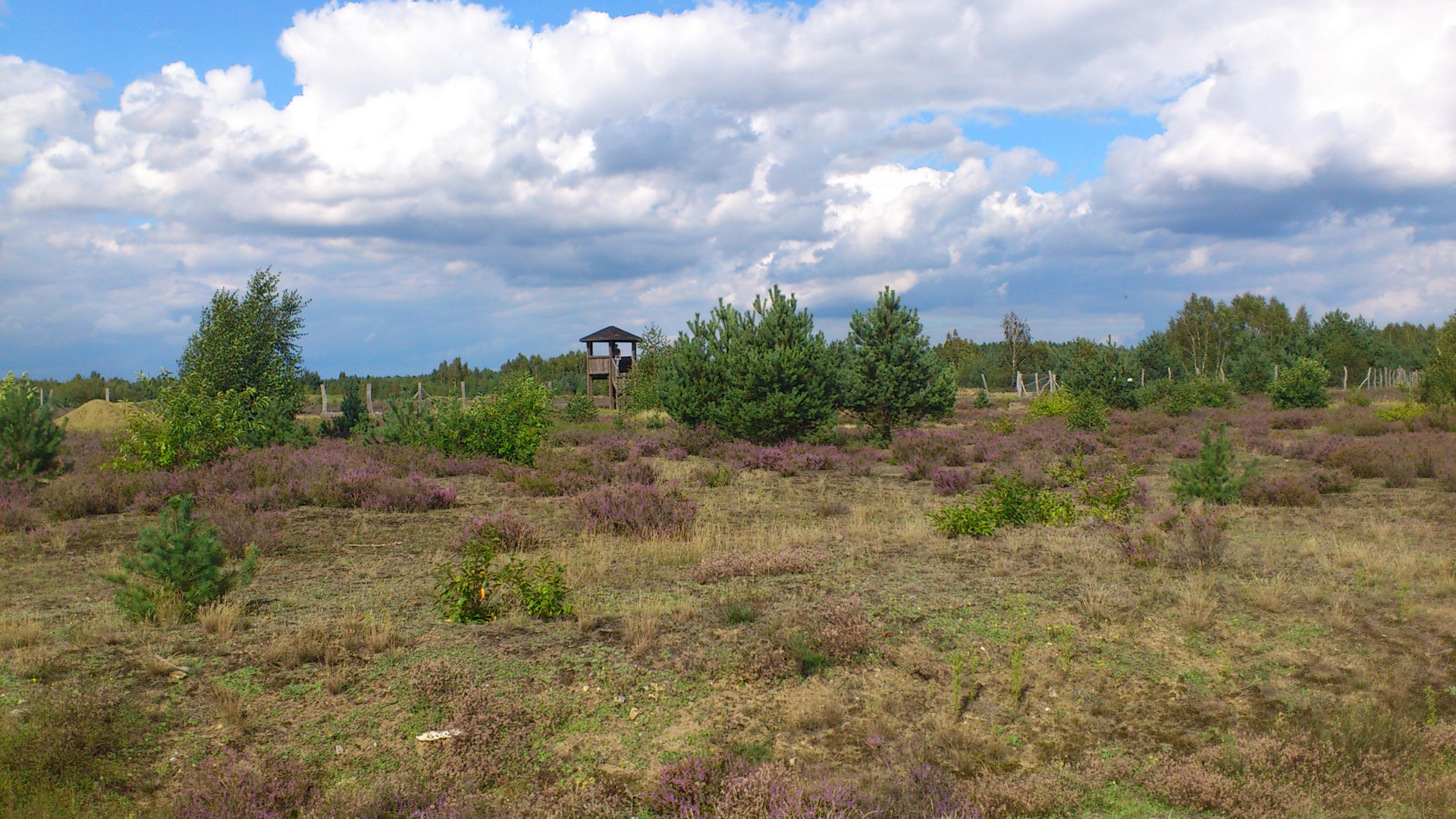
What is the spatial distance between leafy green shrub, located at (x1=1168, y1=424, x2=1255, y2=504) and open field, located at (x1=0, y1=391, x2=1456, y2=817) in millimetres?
943

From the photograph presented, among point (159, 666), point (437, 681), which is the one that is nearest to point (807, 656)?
point (437, 681)

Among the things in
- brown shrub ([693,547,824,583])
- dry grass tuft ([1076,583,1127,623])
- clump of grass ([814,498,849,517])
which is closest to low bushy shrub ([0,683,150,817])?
brown shrub ([693,547,824,583])

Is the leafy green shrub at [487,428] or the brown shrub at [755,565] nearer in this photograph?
the brown shrub at [755,565]

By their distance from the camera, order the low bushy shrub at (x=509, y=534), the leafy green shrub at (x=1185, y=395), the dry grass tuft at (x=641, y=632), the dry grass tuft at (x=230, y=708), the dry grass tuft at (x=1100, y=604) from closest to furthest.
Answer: the dry grass tuft at (x=230, y=708) → the dry grass tuft at (x=641, y=632) → the dry grass tuft at (x=1100, y=604) → the low bushy shrub at (x=509, y=534) → the leafy green shrub at (x=1185, y=395)

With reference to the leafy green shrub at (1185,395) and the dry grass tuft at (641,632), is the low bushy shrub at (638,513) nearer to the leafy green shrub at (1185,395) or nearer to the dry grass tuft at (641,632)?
the dry grass tuft at (641,632)

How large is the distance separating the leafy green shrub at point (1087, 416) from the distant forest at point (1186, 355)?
23.8 metres

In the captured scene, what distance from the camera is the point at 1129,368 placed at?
1238 inches

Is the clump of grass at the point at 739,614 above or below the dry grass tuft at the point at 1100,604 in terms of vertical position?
above

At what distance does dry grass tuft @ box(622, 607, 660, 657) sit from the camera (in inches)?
247

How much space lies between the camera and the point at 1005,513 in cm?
1111

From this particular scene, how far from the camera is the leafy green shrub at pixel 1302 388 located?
30125 millimetres

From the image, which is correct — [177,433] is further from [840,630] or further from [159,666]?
[840,630]

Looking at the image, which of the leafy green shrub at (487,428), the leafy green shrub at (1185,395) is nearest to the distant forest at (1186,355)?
the leafy green shrub at (1185,395)

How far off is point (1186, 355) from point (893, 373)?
69049 millimetres
